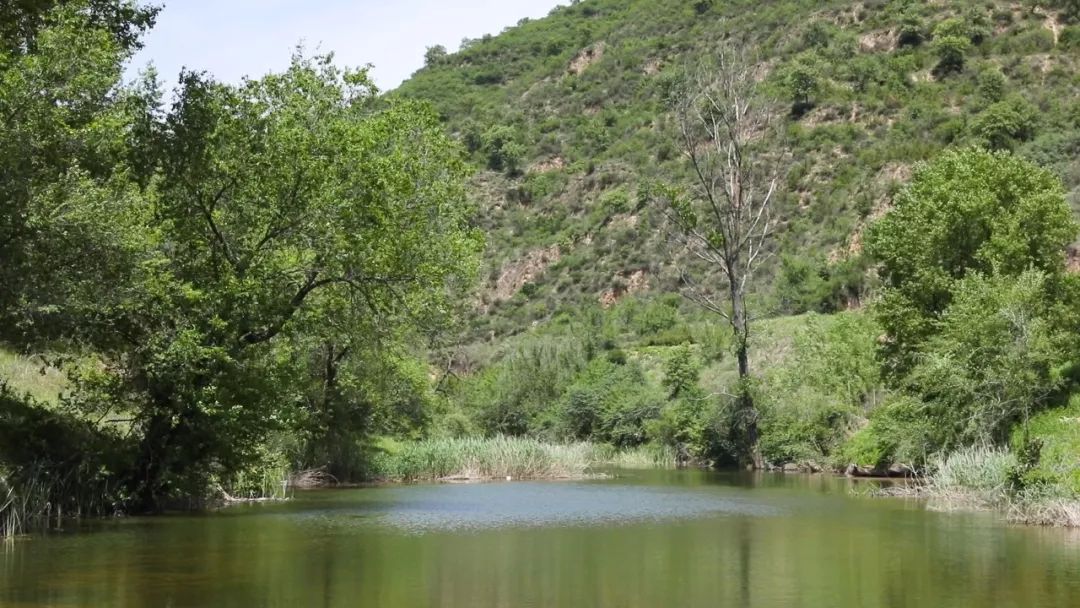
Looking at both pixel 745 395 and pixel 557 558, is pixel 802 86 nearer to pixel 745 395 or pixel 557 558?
pixel 745 395

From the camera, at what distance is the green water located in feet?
48.3

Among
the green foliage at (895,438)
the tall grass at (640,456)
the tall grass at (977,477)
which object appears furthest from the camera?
the tall grass at (640,456)

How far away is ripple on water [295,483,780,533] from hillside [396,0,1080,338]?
125 feet

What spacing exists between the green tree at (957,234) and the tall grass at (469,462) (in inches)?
514

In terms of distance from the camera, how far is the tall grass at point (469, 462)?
41031mm

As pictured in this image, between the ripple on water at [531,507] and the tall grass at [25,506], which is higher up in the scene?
the tall grass at [25,506]

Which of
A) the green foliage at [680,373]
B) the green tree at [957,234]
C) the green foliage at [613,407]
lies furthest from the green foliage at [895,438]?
the green foliage at [613,407]

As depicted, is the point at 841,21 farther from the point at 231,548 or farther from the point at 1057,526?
the point at 231,548

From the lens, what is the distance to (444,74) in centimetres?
14625

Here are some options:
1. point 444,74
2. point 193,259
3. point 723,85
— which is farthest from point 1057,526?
point 444,74

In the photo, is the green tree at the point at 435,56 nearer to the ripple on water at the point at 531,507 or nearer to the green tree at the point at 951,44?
the green tree at the point at 951,44

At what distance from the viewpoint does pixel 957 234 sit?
132 ft

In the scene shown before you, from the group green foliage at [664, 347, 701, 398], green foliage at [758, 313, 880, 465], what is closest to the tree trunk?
green foliage at [758, 313, 880, 465]

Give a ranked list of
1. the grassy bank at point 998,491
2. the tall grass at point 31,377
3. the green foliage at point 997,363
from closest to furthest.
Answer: the grassy bank at point 998,491 → the tall grass at point 31,377 → the green foliage at point 997,363
